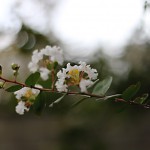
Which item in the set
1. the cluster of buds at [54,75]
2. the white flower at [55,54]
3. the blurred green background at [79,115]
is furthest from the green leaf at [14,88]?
the blurred green background at [79,115]

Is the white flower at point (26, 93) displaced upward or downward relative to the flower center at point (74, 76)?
downward

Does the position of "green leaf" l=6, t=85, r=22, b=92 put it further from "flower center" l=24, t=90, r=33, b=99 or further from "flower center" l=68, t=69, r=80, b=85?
"flower center" l=68, t=69, r=80, b=85

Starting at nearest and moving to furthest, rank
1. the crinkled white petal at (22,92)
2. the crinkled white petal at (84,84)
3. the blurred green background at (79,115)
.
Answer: the crinkled white petal at (84,84) → the crinkled white petal at (22,92) → the blurred green background at (79,115)

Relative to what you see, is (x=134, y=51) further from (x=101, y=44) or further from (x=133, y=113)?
(x=133, y=113)

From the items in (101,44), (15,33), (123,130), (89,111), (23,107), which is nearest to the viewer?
(23,107)

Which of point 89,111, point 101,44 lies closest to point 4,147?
point 89,111

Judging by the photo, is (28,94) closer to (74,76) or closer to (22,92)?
(22,92)

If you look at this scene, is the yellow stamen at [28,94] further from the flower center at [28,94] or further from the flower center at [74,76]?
the flower center at [74,76]

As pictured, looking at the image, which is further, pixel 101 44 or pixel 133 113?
pixel 133 113

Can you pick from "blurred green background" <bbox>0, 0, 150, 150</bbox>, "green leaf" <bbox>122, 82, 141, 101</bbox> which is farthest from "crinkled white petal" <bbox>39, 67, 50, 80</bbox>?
"blurred green background" <bbox>0, 0, 150, 150</bbox>
